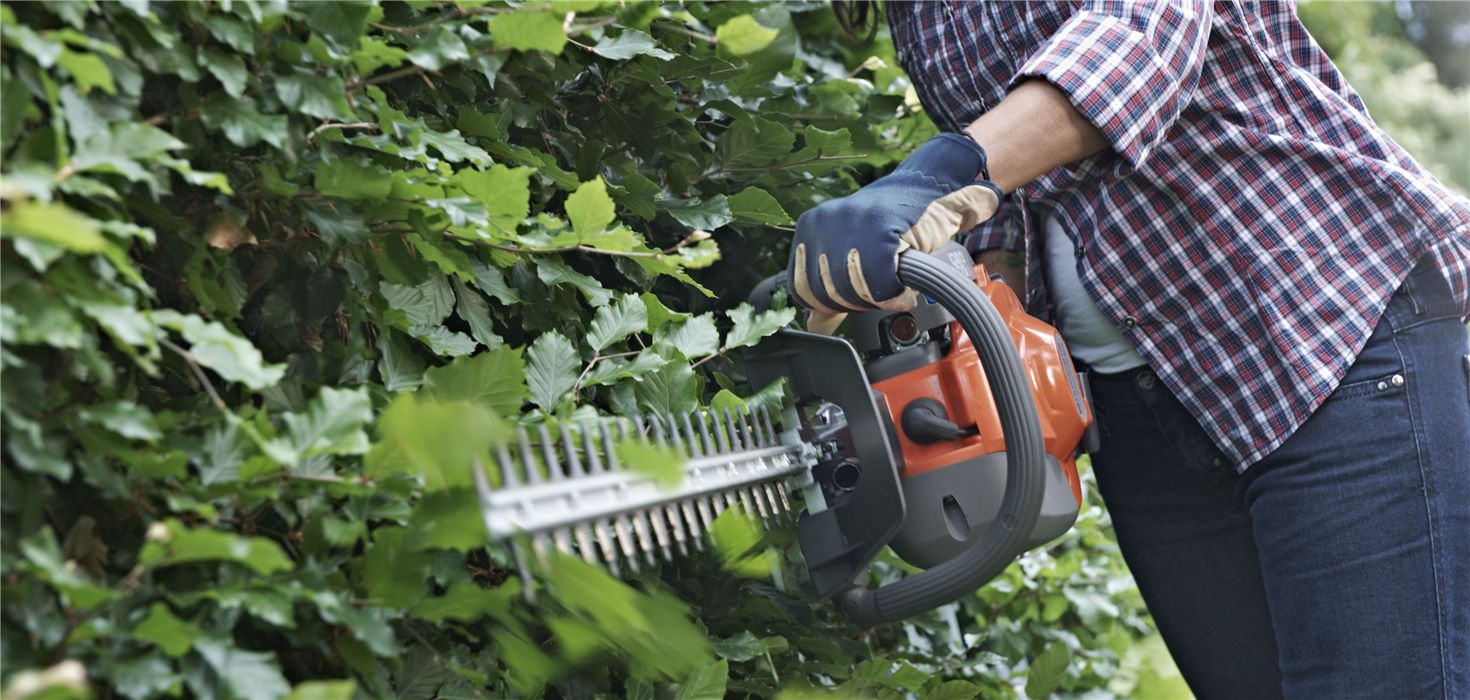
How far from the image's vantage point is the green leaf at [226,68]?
99cm

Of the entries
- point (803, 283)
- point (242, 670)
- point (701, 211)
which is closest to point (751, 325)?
point (803, 283)

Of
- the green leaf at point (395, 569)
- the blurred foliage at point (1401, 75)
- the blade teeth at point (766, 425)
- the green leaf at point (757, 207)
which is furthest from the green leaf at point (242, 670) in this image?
the blurred foliage at point (1401, 75)

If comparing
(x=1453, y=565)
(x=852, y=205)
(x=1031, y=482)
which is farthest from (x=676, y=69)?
(x=1453, y=565)

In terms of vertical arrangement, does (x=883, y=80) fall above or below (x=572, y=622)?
above

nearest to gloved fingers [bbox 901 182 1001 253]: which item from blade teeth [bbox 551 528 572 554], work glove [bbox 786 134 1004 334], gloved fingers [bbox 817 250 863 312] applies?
work glove [bbox 786 134 1004 334]

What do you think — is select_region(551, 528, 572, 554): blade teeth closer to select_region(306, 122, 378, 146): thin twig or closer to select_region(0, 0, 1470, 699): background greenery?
select_region(0, 0, 1470, 699): background greenery

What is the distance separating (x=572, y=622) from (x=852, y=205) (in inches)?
25.1

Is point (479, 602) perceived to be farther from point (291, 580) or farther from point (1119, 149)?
point (1119, 149)

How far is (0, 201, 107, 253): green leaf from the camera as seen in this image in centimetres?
74

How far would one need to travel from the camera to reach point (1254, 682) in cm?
188

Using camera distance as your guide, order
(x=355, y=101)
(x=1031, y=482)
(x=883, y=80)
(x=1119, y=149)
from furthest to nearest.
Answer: (x=883, y=80), (x=1119, y=149), (x=1031, y=482), (x=355, y=101)

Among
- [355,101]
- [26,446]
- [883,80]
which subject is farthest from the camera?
[883,80]

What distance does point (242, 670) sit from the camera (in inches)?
35.0

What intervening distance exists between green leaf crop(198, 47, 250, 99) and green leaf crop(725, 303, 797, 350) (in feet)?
2.14
